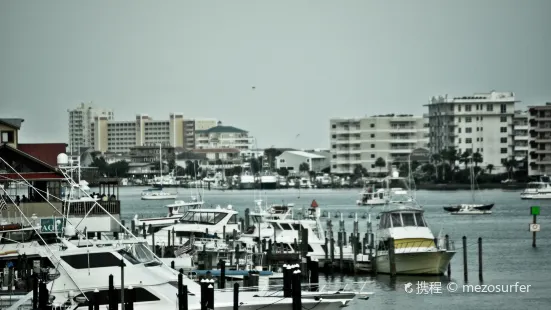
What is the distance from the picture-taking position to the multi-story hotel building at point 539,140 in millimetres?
174750

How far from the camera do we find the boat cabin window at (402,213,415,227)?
47.9m

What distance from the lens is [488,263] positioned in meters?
57.4

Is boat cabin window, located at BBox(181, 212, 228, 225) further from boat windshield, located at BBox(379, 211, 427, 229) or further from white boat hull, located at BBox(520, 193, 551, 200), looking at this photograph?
white boat hull, located at BBox(520, 193, 551, 200)

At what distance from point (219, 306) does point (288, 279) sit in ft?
8.13

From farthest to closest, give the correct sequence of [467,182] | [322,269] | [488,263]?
[467,182]
[488,263]
[322,269]

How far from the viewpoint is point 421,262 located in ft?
155

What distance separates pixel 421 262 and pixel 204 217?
12758 millimetres

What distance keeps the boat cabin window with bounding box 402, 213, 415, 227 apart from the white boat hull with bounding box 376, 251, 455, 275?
56.5 inches

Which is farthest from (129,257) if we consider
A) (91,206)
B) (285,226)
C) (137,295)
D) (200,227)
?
(200,227)

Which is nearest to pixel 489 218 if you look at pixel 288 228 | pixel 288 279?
pixel 288 228

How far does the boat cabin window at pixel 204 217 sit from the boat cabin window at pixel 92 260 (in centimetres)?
2601

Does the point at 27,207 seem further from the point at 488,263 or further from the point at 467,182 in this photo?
the point at 467,182

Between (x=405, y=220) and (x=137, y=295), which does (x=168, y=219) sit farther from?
(x=137, y=295)

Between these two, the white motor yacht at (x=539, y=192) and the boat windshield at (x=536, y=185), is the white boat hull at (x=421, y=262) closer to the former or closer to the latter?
the white motor yacht at (x=539, y=192)
